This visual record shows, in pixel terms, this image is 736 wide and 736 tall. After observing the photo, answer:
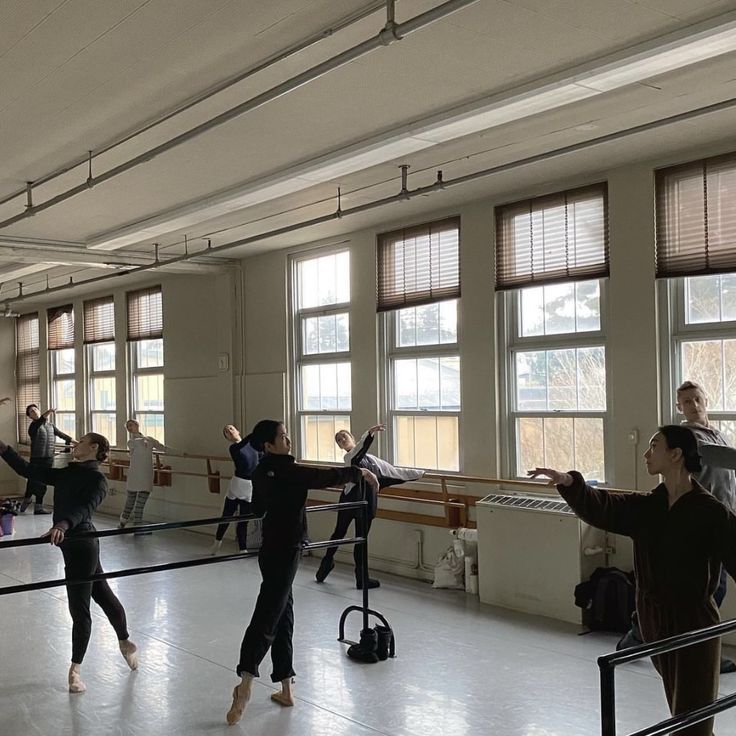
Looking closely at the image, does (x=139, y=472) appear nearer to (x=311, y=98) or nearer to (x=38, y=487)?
(x=38, y=487)

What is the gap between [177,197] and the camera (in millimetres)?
6625

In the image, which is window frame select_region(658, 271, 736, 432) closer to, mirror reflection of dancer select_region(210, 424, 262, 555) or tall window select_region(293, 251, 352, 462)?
tall window select_region(293, 251, 352, 462)

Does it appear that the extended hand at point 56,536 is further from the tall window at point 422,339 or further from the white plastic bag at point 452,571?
the tall window at point 422,339

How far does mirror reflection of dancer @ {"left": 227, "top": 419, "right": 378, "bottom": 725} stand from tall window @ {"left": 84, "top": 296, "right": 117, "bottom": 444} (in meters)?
8.51

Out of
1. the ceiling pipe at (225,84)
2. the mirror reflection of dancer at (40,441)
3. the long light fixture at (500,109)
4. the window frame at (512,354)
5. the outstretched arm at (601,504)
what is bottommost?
the mirror reflection of dancer at (40,441)

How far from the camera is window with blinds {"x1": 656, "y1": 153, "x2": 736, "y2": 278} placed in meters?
5.30

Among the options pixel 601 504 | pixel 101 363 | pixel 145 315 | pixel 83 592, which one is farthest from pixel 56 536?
pixel 101 363

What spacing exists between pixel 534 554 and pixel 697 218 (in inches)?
99.1

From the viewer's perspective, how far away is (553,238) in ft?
20.6

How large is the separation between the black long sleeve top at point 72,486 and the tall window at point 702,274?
366 cm

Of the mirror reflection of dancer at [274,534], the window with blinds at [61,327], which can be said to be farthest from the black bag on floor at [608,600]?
the window with blinds at [61,327]

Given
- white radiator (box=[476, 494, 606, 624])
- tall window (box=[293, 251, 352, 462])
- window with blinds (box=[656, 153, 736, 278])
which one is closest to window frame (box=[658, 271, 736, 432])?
window with blinds (box=[656, 153, 736, 278])

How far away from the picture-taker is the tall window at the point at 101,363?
40.0 feet

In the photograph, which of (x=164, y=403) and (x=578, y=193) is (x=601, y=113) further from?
(x=164, y=403)
